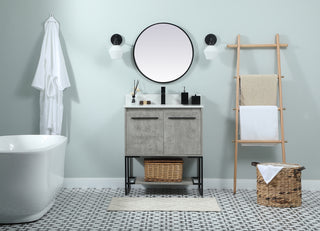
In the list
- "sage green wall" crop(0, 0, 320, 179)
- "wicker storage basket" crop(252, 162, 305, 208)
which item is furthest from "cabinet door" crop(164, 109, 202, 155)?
"wicker storage basket" crop(252, 162, 305, 208)

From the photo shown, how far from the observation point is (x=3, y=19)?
12.0 feet

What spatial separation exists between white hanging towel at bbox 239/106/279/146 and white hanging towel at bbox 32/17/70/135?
1.92 m

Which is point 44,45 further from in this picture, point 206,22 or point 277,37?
point 277,37

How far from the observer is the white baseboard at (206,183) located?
364cm

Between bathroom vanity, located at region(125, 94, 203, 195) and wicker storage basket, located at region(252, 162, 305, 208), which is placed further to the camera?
bathroom vanity, located at region(125, 94, 203, 195)

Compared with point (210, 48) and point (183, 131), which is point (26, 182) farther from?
point (210, 48)

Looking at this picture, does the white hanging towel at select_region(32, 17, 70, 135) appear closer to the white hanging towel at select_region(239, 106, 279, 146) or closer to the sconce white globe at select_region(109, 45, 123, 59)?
the sconce white globe at select_region(109, 45, 123, 59)

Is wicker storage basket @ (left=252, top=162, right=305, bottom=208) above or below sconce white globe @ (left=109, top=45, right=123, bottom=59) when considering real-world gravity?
below

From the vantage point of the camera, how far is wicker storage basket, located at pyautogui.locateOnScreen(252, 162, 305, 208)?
119 inches

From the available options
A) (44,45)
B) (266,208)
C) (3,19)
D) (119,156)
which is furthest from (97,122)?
(266,208)

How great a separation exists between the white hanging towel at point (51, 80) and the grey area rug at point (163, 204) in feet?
3.49

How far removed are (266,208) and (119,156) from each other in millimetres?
1617

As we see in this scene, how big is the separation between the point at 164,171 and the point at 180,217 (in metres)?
0.64

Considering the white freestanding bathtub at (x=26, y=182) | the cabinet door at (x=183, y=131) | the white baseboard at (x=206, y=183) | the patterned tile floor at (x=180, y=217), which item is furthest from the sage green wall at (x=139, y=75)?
the white freestanding bathtub at (x=26, y=182)
